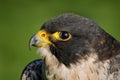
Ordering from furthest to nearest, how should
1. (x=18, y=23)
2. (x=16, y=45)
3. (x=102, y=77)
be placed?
(x=18, y=23)
(x=16, y=45)
(x=102, y=77)

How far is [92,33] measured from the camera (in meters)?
11.9

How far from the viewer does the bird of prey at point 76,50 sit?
11812 mm

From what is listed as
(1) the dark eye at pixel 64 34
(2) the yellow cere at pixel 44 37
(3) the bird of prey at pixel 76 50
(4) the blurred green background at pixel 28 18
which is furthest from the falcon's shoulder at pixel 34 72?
(4) the blurred green background at pixel 28 18

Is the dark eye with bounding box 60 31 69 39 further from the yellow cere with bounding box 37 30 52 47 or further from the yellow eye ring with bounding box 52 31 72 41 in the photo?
the yellow cere with bounding box 37 30 52 47

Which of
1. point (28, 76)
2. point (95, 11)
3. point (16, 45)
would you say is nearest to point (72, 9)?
point (95, 11)

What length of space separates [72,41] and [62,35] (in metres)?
0.16

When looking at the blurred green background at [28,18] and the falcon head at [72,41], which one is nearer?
the falcon head at [72,41]

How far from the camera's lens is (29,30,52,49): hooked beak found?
11930 mm

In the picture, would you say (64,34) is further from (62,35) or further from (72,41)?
(72,41)

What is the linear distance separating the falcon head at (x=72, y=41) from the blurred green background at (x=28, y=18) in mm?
6759

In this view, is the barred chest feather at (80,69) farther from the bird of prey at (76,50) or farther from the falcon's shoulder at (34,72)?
the falcon's shoulder at (34,72)

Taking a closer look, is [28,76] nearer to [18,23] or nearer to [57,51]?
[57,51]

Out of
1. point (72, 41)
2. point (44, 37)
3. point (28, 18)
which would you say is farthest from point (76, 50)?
point (28, 18)

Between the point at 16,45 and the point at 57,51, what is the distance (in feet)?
27.0
